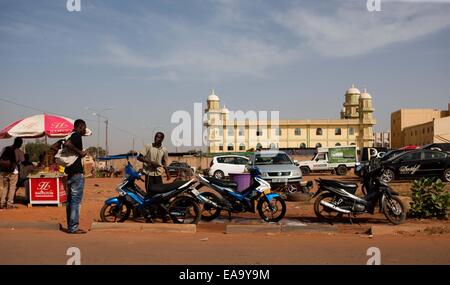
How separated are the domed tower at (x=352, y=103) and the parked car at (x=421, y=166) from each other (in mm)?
71618

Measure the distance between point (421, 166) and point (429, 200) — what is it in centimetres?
1095

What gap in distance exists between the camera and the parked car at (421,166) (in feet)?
64.2

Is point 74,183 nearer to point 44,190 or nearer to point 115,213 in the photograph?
point 115,213

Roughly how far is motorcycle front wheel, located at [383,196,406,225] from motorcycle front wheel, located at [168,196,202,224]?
3.64 m

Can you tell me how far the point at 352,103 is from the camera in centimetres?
9069

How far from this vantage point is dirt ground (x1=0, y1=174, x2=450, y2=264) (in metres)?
6.19

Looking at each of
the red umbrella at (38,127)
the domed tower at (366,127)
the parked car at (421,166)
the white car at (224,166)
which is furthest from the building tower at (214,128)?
the red umbrella at (38,127)

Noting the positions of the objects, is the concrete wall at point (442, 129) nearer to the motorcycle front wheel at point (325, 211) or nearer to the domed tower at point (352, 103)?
the domed tower at point (352, 103)

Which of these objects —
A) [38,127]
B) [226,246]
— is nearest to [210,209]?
[226,246]

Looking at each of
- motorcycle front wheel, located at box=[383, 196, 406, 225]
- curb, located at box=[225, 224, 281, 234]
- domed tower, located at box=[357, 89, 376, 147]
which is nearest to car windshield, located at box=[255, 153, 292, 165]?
motorcycle front wheel, located at box=[383, 196, 406, 225]

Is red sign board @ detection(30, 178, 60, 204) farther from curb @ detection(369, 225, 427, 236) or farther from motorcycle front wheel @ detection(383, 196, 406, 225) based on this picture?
motorcycle front wheel @ detection(383, 196, 406, 225)
